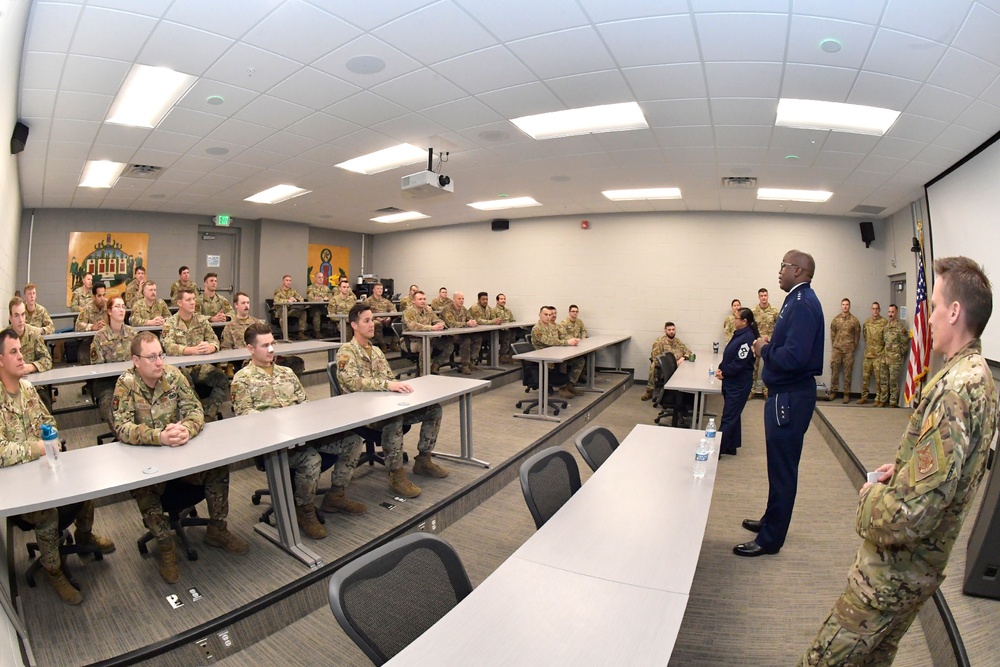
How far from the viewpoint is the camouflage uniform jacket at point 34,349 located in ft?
13.9

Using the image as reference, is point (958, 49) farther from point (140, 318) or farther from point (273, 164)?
point (140, 318)

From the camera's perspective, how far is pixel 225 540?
2.71 metres

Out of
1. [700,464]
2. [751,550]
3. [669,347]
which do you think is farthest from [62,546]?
[669,347]

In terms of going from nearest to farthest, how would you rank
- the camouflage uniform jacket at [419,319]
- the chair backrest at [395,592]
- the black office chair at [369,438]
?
the chair backrest at [395,592] < the black office chair at [369,438] < the camouflage uniform jacket at [419,319]

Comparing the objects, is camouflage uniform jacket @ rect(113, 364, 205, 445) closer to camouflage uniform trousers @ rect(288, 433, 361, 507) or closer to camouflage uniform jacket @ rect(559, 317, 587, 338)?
camouflage uniform trousers @ rect(288, 433, 361, 507)

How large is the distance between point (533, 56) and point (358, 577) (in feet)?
10.9

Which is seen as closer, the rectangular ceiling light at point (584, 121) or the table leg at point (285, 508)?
the table leg at point (285, 508)

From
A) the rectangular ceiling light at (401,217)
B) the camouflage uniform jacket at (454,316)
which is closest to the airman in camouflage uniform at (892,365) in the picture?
the camouflage uniform jacket at (454,316)

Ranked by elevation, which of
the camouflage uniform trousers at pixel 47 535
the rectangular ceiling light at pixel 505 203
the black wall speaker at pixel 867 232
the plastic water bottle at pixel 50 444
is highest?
the rectangular ceiling light at pixel 505 203

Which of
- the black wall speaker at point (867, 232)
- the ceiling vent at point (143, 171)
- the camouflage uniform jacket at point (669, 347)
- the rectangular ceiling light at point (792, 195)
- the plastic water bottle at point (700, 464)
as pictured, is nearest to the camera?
the plastic water bottle at point (700, 464)

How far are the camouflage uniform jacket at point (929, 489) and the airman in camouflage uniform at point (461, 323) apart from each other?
6.75 metres

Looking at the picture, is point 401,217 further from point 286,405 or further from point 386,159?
point 286,405

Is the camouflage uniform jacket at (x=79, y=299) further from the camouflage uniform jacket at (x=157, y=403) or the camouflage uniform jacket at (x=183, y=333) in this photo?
the camouflage uniform jacket at (x=157, y=403)

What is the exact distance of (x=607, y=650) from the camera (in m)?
1.10
